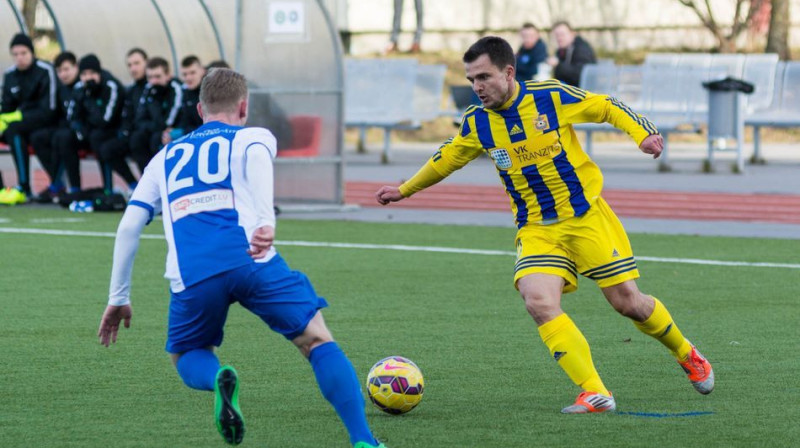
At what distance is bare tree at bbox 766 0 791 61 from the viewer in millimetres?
28125

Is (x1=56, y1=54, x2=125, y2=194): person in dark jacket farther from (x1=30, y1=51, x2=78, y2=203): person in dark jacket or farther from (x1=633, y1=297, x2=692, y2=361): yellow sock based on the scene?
(x1=633, y1=297, x2=692, y2=361): yellow sock

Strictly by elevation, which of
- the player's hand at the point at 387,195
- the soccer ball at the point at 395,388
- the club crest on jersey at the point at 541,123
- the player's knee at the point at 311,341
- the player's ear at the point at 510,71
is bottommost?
the soccer ball at the point at 395,388

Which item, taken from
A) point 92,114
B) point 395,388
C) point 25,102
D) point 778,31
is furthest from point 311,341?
point 778,31

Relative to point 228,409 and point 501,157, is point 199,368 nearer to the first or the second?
point 228,409

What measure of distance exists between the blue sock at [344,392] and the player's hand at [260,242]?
44 cm

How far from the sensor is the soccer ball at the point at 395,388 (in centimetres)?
604

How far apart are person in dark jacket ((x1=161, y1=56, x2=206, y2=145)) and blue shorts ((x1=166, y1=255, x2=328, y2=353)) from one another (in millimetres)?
9958

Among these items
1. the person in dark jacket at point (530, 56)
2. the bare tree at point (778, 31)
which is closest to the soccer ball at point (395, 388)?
the person in dark jacket at point (530, 56)

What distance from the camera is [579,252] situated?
6496 mm

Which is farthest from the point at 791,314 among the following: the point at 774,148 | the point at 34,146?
the point at 774,148

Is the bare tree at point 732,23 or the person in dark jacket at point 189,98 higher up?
the bare tree at point 732,23

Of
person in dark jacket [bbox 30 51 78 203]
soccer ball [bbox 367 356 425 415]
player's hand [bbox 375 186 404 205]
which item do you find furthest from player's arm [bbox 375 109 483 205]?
person in dark jacket [bbox 30 51 78 203]

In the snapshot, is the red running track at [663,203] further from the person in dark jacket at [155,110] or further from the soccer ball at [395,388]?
the soccer ball at [395,388]

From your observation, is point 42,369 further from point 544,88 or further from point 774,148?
point 774,148
